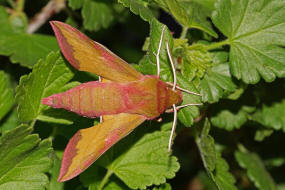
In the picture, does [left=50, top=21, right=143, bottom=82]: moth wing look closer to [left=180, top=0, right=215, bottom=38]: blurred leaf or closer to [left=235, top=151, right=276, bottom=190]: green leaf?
[left=180, top=0, right=215, bottom=38]: blurred leaf

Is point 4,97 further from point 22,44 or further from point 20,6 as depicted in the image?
point 20,6

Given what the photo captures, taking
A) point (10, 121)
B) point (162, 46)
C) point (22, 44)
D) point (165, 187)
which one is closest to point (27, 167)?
point (10, 121)

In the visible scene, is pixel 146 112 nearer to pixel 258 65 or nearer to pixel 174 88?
pixel 174 88

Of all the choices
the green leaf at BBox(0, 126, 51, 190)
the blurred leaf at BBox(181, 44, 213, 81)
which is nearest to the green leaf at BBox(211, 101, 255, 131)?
the blurred leaf at BBox(181, 44, 213, 81)

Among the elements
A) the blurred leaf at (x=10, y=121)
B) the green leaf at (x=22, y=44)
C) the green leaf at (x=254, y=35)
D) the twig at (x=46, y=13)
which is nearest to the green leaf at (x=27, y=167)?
the blurred leaf at (x=10, y=121)

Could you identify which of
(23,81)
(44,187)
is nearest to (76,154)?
(44,187)

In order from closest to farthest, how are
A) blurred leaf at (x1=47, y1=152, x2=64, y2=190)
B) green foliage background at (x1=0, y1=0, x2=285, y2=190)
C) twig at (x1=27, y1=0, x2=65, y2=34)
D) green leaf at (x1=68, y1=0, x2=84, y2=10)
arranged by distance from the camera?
green foliage background at (x1=0, y1=0, x2=285, y2=190), blurred leaf at (x1=47, y1=152, x2=64, y2=190), green leaf at (x1=68, y1=0, x2=84, y2=10), twig at (x1=27, y1=0, x2=65, y2=34)
